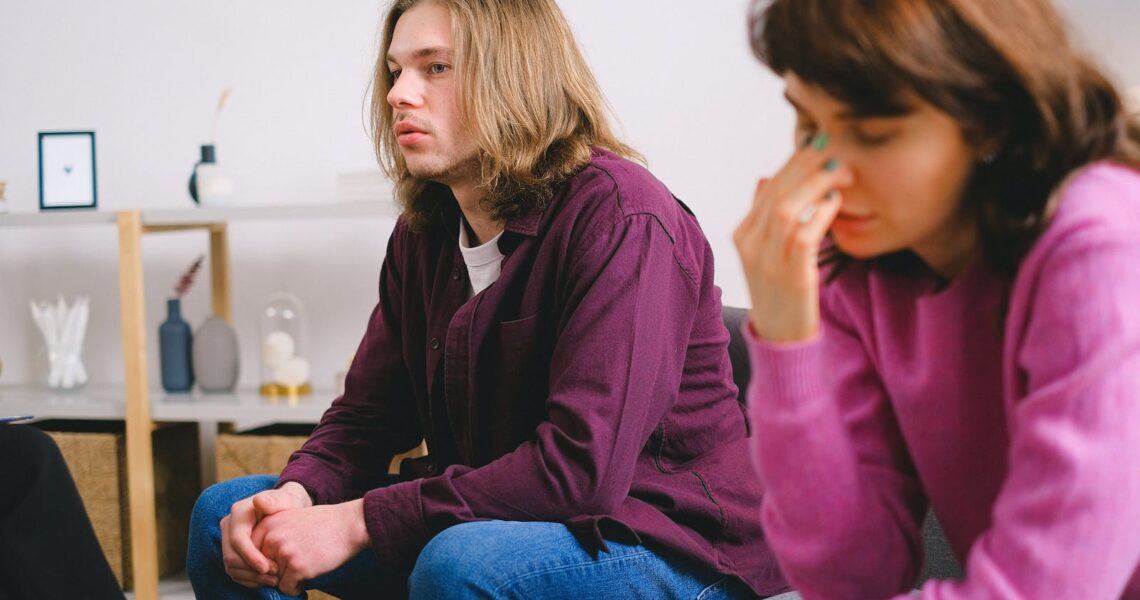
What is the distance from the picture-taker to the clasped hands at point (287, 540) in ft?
4.31

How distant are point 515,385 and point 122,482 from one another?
5.22 feet

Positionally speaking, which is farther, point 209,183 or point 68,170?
point 68,170

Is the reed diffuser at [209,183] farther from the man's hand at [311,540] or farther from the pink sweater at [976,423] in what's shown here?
the pink sweater at [976,423]

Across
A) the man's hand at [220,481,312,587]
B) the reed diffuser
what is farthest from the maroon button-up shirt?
the reed diffuser

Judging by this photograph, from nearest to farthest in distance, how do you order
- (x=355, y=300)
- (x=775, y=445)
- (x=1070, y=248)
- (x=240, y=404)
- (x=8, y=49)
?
(x=1070, y=248)
(x=775, y=445)
(x=240, y=404)
(x=355, y=300)
(x=8, y=49)

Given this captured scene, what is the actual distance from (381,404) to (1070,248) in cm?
113

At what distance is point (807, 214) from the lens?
2.64 feet

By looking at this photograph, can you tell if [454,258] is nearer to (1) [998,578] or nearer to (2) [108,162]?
(1) [998,578]

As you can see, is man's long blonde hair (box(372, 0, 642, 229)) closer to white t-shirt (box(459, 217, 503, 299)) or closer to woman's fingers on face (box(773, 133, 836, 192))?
white t-shirt (box(459, 217, 503, 299))

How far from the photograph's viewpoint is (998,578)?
0.72m

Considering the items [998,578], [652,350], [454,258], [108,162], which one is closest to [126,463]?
[108,162]

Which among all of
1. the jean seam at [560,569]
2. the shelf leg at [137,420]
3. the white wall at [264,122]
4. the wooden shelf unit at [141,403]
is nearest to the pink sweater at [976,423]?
the jean seam at [560,569]

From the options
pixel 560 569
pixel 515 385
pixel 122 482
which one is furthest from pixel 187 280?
pixel 560 569

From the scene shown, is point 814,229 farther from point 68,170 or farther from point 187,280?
point 68,170
